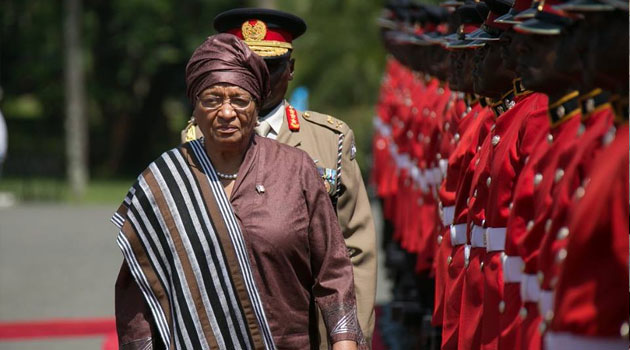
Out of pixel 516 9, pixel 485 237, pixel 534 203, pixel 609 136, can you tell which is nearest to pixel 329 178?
pixel 485 237

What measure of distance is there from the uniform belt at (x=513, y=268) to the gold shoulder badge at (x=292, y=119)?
4.16 ft

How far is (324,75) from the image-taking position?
2389cm

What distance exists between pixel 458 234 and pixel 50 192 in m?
19.7

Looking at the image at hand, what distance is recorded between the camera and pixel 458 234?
5.16 m

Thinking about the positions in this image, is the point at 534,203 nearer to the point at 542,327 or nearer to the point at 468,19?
the point at 542,327

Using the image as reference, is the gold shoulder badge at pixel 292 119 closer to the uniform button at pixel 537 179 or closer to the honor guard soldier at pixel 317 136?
the honor guard soldier at pixel 317 136

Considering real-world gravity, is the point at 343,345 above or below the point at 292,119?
below

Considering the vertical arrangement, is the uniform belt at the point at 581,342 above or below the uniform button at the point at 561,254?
below

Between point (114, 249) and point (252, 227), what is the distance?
444 inches

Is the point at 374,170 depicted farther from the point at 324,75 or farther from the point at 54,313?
the point at 324,75

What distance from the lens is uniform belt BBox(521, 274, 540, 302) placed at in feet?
12.1

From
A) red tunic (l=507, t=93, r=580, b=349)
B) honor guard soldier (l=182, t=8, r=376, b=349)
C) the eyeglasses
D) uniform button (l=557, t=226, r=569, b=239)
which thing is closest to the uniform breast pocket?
honor guard soldier (l=182, t=8, r=376, b=349)

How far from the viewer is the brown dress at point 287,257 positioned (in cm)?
398

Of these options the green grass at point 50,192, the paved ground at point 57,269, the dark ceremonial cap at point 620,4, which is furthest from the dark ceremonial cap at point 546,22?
the green grass at point 50,192
